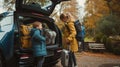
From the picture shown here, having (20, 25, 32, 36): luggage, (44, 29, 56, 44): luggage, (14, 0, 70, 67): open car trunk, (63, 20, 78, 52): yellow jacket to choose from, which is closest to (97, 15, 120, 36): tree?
(14, 0, 70, 67): open car trunk

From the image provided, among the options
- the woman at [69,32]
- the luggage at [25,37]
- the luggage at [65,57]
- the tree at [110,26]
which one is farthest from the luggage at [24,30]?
the tree at [110,26]

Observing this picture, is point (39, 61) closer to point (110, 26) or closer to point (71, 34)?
point (71, 34)

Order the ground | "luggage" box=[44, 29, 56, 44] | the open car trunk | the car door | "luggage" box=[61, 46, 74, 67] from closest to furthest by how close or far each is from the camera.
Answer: the car door, the open car trunk, "luggage" box=[61, 46, 74, 67], "luggage" box=[44, 29, 56, 44], the ground

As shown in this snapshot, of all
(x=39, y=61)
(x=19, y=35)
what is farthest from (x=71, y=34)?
(x=19, y=35)

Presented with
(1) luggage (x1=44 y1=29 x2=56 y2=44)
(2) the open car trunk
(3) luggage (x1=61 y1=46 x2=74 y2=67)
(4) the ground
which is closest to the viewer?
(2) the open car trunk

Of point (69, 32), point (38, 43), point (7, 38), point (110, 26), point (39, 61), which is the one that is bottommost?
point (39, 61)

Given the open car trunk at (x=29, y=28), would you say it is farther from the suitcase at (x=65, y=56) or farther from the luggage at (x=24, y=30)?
the suitcase at (x=65, y=56)

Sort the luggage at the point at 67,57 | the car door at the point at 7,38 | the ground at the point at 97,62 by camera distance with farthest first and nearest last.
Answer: the ground at the point at 97,62 < the luggage at the point at 67,57 < the car door at the point at 7,38

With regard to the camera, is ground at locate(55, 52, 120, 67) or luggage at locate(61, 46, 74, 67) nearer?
luggage at locate(61, 46, 74, 67)

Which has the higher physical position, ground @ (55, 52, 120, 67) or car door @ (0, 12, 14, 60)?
car door @ (0, 12, 14, 60)

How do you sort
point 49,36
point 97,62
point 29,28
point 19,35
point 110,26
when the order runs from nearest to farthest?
point 19,35, point 29,28, point 49,36, point 97,62, point 110,26

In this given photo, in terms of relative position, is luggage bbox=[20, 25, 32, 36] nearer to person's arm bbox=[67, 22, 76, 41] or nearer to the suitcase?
person's arm bbox=[67, 22, 76, 41]

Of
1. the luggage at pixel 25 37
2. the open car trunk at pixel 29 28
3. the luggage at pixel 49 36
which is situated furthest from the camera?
the luggage at pixel 49 36

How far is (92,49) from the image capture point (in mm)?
18062
